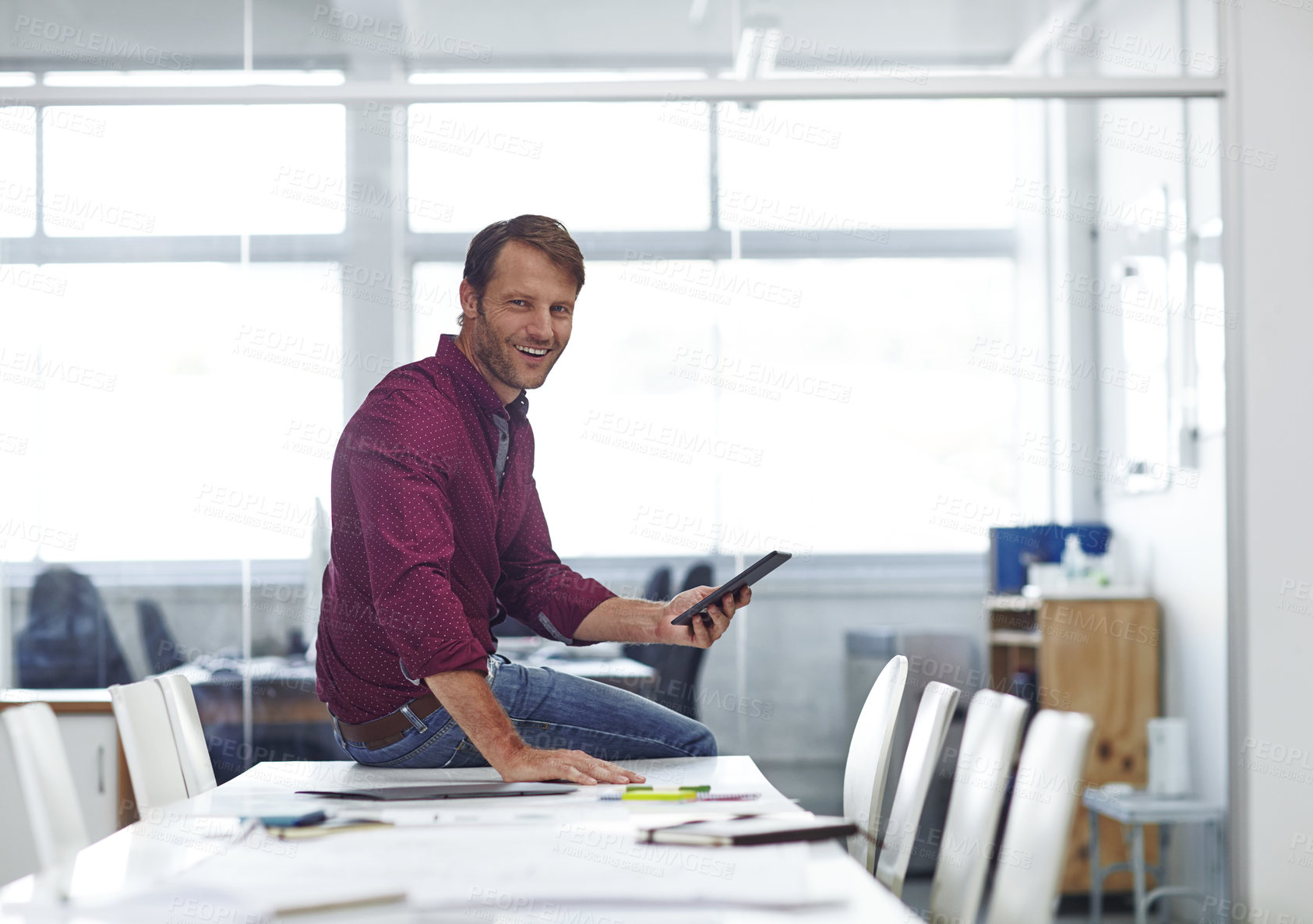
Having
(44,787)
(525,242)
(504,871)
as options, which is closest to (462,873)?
(504,871)

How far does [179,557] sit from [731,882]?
3.37 metres

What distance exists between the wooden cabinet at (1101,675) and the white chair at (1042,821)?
3267 millimetres

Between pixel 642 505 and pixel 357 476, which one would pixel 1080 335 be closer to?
pixel 642 505

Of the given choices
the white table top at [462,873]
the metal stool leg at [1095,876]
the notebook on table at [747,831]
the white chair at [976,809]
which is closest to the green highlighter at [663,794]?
the white table top at [462,873]

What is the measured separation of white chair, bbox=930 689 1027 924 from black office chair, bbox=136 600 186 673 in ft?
10.7

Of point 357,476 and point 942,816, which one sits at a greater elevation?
point 357,476

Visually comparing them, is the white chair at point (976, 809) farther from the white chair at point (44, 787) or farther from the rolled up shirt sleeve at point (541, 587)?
the rolled up shirt sleeve at point (541, 587)

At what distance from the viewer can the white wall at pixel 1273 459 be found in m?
3.56

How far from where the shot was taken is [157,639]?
409cm

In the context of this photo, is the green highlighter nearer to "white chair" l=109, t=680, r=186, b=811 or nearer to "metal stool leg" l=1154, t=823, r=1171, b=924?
"white chair" l=109, t=680, r=186, b=811

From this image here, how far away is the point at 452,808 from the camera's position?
1.49m

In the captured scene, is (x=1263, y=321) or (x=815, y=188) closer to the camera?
(x=1263, y=321)

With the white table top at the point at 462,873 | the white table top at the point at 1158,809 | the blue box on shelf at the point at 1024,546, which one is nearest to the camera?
the white table top at the point at 462,873

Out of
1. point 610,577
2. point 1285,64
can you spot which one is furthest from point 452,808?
point 1285,64
